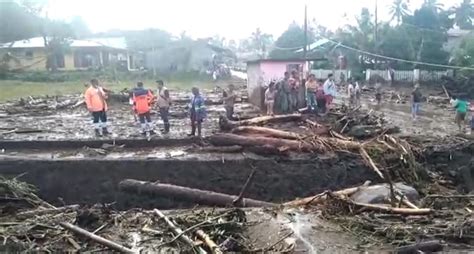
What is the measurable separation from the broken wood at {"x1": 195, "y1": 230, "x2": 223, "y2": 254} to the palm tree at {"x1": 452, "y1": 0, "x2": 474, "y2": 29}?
2249 inches

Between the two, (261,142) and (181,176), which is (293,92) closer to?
(261,142)

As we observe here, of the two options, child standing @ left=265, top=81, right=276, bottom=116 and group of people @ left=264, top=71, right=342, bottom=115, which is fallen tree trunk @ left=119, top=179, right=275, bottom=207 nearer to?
child standing @ left=265, top=81, right=276, bottom=116

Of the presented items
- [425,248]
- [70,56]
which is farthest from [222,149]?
[70,56]

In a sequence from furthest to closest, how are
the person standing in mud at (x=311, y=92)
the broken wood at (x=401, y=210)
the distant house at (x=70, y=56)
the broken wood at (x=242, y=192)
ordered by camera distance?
the distant house at (x=70, y=56), the person standing in mud at (x=311, y=92), the broken wood at (x=401, y=210), the broken wood at (x=242, y=192)

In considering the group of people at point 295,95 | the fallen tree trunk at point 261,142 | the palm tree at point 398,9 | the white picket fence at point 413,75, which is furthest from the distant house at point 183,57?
the fallen tree trunk at point 261,142

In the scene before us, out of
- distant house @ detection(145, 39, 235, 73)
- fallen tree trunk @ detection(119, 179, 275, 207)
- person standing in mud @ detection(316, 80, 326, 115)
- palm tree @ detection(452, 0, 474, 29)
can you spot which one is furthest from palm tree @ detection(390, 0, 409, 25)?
fallen tree trunk @ detection(119, 179, 275, 207)

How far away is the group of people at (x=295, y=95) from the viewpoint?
1931 centimetres

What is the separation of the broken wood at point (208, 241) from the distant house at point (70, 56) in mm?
39856

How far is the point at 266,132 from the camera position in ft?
48.7

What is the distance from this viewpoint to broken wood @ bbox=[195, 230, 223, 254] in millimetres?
6949

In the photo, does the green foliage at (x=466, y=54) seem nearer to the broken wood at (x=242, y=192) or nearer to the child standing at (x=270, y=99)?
the child standing at (x=270, y=99)

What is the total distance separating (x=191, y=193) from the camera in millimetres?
11133

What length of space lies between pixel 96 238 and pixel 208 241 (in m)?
1.60

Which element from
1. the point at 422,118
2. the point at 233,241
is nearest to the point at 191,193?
the point at 233,241
